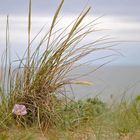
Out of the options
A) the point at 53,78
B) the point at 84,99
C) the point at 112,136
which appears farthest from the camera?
the point at 84,99

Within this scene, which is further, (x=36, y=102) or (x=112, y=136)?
(x=36, y=102)

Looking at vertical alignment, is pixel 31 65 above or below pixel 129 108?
above

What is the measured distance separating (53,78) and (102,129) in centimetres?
80

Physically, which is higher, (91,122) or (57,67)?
(57,67)

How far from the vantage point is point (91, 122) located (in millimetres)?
3908

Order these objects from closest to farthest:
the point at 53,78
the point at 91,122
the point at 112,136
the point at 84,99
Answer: the point at 112,136 → the point at 91,122 → the point at 53,78 → the point at 84,99

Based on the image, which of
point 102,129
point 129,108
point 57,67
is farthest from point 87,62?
point 102,129

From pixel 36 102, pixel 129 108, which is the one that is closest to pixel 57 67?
pixel 36 102

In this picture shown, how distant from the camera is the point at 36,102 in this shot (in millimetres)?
4090

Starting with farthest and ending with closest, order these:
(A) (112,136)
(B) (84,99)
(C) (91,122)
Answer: (B) (84,99)
(C) (91,122)
(A) (112,136)

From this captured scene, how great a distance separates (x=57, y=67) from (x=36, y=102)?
0.36 m

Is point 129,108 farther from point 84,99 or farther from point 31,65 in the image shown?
point 31,65

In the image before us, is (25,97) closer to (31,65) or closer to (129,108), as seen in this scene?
(31,65)

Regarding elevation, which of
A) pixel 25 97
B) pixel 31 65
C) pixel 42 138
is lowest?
pixel 42 138
